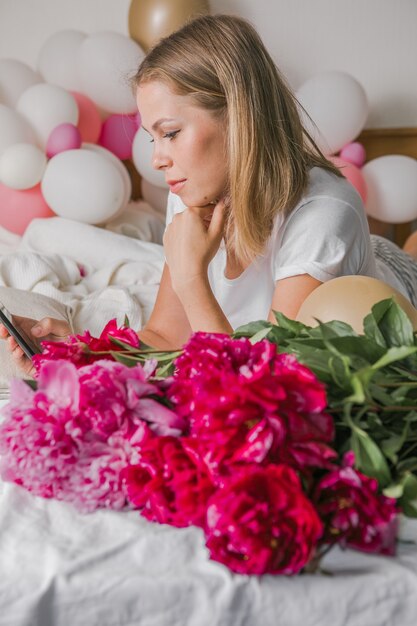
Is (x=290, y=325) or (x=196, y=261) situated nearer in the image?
(x=290, y=325)

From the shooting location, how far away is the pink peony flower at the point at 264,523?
0.47m

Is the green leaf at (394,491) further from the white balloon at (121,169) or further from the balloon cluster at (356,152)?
the balloon cluster at (356,152)

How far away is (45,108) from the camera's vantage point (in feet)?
8.47

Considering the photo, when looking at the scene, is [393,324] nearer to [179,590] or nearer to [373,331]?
[373,331]

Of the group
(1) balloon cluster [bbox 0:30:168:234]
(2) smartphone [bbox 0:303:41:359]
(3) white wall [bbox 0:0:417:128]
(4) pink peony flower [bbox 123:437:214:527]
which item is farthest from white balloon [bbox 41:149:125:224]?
(4) pink peony flower [bbox 123:437:214:527]

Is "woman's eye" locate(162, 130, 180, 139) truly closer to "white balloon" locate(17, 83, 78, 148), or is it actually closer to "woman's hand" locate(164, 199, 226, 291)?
"woman's hand" locate(164, 199, 226, 291)

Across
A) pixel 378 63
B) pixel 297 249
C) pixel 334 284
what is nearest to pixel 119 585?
pixel 334 284

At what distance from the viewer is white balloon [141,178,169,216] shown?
3044mm

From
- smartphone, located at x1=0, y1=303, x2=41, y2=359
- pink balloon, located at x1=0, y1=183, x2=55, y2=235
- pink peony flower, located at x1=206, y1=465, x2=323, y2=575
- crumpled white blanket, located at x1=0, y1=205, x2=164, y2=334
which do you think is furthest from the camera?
pink balloon, located at x1=0, y1=183, x2=55, y2=235

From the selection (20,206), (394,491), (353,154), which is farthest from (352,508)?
(353,154)

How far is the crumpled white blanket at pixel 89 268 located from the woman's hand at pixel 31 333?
17.1 inches

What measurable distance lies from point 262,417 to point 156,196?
2.62 m

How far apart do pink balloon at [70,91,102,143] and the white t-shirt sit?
1492 millimetres

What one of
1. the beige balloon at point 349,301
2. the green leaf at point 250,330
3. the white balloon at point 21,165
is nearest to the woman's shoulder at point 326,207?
the beige balloon at point 349,301
